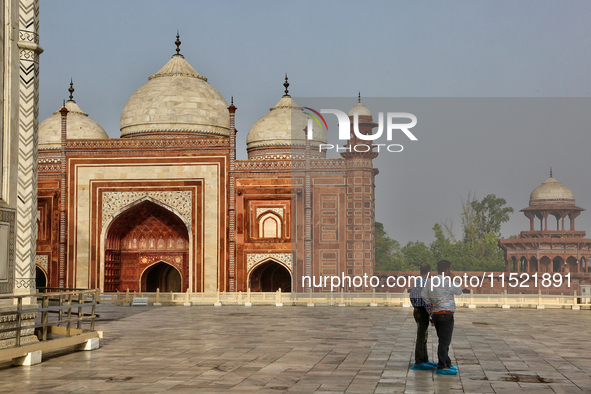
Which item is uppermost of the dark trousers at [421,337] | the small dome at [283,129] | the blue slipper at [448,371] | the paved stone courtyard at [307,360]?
the small dome at [283,129]

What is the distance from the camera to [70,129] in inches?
1237

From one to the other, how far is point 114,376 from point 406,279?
22835 mm

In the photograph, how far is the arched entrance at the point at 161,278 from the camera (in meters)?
27.9

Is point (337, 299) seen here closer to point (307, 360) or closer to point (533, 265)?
point (533, 265)

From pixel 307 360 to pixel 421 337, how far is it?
159 centimetres

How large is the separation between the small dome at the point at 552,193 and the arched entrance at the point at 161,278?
1647 cm

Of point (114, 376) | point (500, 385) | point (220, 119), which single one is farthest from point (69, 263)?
point (500, 385)

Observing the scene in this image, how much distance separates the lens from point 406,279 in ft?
97.3

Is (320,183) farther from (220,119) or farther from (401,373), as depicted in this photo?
(401,373)

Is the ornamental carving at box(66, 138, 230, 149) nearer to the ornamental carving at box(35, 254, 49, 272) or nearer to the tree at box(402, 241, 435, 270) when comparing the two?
the ornamental carving at box(35, 254, 49, 272)

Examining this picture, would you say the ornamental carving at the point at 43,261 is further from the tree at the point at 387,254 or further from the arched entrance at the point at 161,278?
the tree at the point at 387,254

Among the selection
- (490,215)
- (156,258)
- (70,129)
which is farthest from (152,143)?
(490,215)

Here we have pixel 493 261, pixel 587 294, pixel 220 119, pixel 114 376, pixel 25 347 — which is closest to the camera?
pixel 114 376

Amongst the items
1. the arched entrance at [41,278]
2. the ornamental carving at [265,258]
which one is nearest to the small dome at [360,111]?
the ornamental carving at [265,258]
